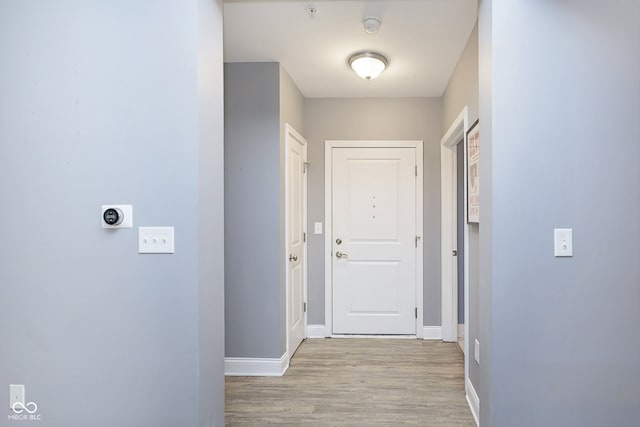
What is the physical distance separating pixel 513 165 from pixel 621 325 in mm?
784

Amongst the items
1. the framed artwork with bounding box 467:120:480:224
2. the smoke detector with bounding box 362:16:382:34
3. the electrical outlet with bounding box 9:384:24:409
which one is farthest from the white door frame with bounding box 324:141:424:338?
the electrical outlet with bounding box 9:384:24:409

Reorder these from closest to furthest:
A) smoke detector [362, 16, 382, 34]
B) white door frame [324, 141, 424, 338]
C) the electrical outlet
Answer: the electrical outlet, smoke detector [362, 16, 382, 34], white door frame [324, 141, 424, 338]

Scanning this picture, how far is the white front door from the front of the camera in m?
3.44

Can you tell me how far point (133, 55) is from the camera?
172cm

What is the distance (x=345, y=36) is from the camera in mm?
2740

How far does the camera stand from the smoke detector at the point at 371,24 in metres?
2.45

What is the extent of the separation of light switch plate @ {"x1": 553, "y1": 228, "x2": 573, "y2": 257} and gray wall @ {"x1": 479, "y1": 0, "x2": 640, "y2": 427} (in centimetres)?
2

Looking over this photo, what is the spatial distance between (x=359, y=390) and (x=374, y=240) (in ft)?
5.50

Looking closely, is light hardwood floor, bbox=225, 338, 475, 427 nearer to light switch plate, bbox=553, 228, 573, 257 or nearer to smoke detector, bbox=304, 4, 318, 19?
light switch plate, bbox=553, 228, 573, 257

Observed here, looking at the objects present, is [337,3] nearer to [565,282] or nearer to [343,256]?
[565,282]

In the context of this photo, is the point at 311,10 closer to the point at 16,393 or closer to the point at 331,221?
the point at 331,221

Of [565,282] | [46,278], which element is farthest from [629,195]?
[46,278]

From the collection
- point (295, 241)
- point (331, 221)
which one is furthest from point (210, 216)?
point (331, 221)

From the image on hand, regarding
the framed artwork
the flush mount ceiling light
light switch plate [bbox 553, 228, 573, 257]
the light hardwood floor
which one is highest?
the flush mount ceiling light
